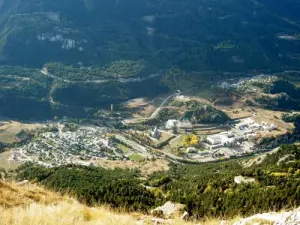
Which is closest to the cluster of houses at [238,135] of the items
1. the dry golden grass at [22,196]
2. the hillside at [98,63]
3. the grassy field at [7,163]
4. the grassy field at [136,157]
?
the grassy field at [136,157]

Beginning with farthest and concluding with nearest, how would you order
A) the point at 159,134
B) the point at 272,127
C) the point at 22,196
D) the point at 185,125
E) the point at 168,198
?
the point at 185,125, the point at 272,127, the point at 159,134, the point at 168,198, the point at 22,196

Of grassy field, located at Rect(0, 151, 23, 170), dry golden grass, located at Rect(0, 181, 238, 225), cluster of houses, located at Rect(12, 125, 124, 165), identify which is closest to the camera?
dry golden grass, located at Rect(0, 181, 238, 225)

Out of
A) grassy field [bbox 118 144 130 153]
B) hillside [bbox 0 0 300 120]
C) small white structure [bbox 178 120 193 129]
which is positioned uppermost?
hillside [bbox 0 0 300 120]

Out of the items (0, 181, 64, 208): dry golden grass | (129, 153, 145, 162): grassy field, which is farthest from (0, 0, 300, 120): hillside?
(0, 181, 64, 208): dry golden grass

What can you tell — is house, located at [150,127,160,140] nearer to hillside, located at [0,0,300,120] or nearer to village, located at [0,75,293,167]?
village, located at [0,75,293,167]

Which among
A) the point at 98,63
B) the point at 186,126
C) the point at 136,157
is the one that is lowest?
the point at 136,157

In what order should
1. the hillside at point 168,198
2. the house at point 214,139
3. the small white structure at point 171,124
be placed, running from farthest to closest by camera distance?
the small white structure at point 171,124
the house at point 214,139
the hillside at point 168,198

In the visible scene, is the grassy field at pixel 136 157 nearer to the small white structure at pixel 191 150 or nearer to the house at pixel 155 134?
the small white structure at pixel 191 150

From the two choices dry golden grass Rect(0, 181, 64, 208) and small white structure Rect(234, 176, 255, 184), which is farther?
small white structure Rect(234, 176, 255, 184)

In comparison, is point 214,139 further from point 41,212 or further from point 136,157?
point 41,212

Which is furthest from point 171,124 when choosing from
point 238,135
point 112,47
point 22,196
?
point 22,196

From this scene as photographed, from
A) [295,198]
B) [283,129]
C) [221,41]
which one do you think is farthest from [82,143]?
[221,41]
